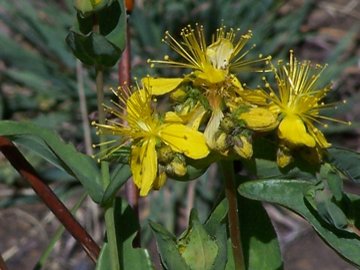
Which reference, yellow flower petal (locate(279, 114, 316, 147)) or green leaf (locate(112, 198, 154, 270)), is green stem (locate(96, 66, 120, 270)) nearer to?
green leaf (locate(112, 198, 154, 270))

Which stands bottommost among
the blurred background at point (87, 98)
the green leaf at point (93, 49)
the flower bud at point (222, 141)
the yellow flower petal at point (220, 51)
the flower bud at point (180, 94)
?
the blurred background at point (87, 98)

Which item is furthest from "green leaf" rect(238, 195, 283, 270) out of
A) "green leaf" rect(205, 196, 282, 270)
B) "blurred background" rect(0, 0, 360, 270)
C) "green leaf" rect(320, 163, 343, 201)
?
"blurred background" rect(0, 0, 360, 270)

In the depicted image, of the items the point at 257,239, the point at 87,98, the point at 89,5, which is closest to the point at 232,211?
the point at 257,239

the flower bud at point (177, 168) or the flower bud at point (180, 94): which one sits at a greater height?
the flower bud at point (180, 94)

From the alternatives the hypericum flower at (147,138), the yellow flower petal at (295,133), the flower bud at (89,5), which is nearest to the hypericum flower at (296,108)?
the yellow flower petal at (295,133)

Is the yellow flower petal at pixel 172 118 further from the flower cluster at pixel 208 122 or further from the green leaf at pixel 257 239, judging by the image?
the green leaf at pixel 257 239

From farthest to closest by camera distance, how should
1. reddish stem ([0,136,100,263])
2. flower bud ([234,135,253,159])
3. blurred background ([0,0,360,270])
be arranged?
blurred background ([0,0,360,270]) < reddish stem ([0,136,100,263]) < flower bud ([234,135,253,159])

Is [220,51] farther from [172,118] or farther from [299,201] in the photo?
[299,201]
